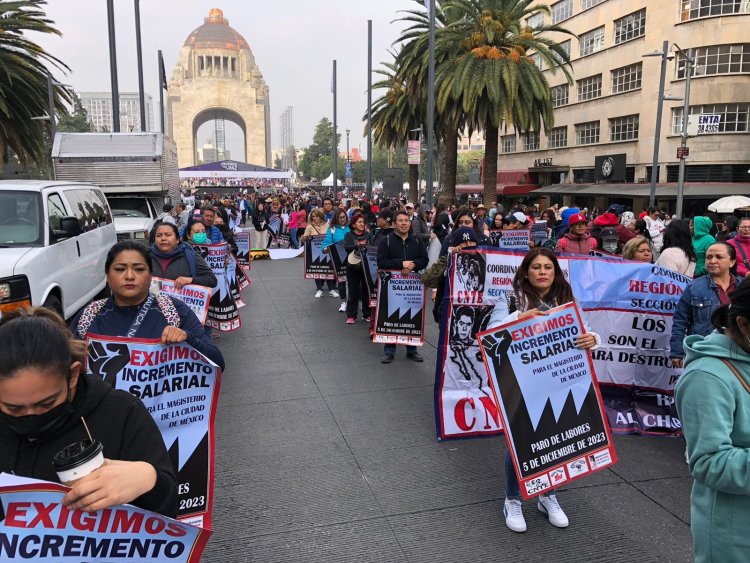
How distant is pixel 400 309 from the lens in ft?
25.6

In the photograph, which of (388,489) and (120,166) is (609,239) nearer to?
(388,489)

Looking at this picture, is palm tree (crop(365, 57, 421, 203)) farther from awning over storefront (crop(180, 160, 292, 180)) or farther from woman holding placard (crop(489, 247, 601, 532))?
woman holding placard (crop(489, 247, 601, 532))

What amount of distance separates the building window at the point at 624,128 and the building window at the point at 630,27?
4.73 meters

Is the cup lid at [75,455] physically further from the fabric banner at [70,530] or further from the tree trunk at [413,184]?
the tree trunk at [413,184]

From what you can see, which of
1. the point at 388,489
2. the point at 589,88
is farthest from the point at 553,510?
the point at 589,88

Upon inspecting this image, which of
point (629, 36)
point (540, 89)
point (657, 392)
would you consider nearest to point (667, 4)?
point (629, 36)

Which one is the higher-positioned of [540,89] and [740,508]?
[540,89]

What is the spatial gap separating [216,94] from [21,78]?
98116 millimetres

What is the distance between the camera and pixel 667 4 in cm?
3541

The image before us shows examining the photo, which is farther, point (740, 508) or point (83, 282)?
point (83, 282)

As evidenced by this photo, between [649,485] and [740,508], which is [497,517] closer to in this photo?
[649,485]

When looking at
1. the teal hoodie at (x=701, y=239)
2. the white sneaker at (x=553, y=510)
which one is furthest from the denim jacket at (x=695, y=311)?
the teal hoodie at (x=701, y=239)

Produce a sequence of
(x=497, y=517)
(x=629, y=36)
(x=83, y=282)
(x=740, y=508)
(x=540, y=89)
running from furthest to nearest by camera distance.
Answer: (x=629, y=36), (x=540, y=89), (x=83, y=282), (x=497, y=517), (x=740, y=508)

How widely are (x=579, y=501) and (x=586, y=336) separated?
1288 mm
